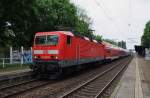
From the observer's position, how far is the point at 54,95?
13.6 m

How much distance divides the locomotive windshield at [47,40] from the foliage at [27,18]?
677 cm

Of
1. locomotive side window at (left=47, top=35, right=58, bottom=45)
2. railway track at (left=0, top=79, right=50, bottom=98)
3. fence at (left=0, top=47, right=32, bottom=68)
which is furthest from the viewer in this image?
fence at (left=0, top=47, right=32, bottom=68)

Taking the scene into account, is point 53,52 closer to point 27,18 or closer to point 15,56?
point 15,56

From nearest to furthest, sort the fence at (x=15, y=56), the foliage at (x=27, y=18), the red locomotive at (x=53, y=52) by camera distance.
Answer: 1. the red locomotive at (x=53, y=52)
2. the fence at (x=15, y=56)
3. the foliage at (x=27, y=18)

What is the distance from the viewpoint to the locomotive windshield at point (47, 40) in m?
19.1

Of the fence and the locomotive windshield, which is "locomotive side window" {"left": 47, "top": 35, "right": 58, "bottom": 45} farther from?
the fence

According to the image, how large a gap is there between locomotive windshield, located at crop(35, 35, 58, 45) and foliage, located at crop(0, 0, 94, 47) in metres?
6.77

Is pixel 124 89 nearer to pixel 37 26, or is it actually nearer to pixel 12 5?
pixel 12 5

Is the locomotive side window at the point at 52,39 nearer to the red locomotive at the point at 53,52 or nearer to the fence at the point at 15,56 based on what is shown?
the red locomotive at the point at 53,52

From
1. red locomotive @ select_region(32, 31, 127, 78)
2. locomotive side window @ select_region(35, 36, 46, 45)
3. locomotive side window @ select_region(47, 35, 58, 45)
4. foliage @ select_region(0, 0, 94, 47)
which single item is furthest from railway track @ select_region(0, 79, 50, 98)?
foliage @ select_region(0, 0, 94, 47)

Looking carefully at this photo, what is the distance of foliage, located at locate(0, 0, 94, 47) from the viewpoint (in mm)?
32375

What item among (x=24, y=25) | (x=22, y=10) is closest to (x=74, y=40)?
(x=22, y=10)

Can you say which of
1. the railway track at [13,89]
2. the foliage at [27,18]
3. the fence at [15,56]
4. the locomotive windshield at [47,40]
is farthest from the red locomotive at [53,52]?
the fence at [15,56]

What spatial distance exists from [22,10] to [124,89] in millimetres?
20409
